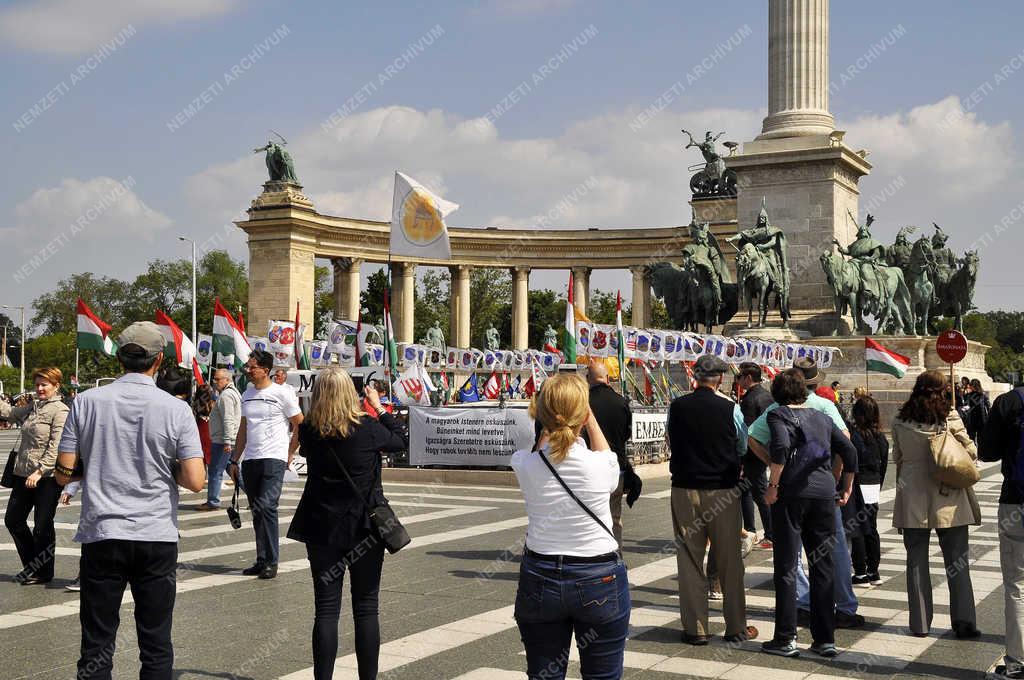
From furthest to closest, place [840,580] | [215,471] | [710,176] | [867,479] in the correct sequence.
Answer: [710,176] → [215,471] → [867,479] → [840,580]

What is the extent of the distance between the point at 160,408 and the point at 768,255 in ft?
95.7

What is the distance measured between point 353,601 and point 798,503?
3.08 meters

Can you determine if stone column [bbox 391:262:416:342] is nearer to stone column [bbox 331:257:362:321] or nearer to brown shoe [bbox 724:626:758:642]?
stone column [bbox 331:257:362:321]

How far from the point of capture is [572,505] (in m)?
5.04

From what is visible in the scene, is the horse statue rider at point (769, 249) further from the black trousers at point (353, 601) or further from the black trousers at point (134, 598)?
the black trousers at point (134, 598)

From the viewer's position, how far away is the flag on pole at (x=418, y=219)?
67.8 feet

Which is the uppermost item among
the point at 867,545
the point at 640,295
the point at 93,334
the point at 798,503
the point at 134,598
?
the point at 640,295

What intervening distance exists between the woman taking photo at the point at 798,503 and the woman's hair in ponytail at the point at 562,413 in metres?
3.07

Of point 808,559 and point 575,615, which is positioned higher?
point 575,615

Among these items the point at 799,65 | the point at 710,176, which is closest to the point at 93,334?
the point at 799,65

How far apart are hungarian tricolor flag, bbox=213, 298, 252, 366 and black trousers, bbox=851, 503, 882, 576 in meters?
14.6

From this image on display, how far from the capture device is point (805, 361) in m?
8.63

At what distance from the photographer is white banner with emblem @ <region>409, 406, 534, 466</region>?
765 inches

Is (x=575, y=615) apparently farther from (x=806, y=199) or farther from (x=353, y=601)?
(x=806, y=199)
